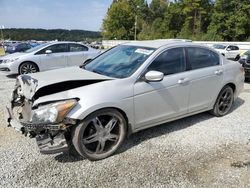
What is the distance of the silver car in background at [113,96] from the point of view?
3.45 meters

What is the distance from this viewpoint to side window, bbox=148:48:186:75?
427 cm

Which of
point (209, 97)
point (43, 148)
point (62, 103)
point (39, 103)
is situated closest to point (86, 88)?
point (62, 103)

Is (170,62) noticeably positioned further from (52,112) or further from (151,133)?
(52,112)

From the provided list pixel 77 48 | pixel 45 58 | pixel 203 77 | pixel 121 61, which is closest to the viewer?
pixel 121 61

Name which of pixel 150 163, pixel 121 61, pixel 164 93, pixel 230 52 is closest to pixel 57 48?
pixel 121 61

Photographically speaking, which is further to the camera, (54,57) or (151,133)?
(54,57)

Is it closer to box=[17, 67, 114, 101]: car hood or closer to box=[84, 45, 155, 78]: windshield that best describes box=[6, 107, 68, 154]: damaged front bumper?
box=[17, 67, 114, 101]: car hood

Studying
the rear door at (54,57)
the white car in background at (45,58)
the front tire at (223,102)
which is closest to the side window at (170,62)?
the front tire at (223,102)

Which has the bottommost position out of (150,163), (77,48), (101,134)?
(150,163)

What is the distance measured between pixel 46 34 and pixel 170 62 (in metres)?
92.9

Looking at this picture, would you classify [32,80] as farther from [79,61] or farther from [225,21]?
[225,21]

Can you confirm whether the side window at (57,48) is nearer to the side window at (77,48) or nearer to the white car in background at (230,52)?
the side window at (77,48)

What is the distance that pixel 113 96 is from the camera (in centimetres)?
371

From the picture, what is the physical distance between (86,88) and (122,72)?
71 centimetres
